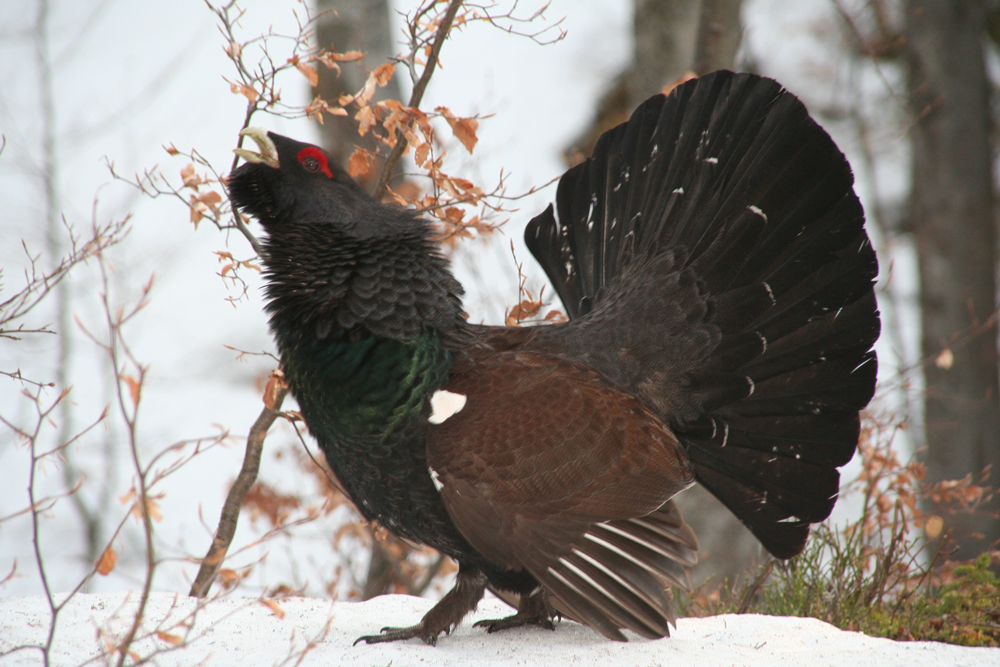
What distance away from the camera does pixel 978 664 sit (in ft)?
9.52

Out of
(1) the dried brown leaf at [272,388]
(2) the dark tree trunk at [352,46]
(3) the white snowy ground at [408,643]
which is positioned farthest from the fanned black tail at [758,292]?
(2) the dark tree trunk at [352,46]

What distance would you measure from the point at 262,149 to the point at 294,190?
22cm

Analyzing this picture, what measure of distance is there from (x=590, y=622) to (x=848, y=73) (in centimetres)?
1273

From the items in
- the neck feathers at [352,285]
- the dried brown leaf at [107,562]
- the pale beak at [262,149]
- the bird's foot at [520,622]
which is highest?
the pale beak at [262,149]

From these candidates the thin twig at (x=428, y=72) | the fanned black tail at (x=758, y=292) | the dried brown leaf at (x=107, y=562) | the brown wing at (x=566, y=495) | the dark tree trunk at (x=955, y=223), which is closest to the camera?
the dried brown leaf at (x=107, y=562)

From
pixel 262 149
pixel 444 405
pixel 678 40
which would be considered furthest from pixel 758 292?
pixel 678 40

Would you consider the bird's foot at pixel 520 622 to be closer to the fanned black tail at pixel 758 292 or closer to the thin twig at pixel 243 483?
the fanned black tail at pixel 758 292

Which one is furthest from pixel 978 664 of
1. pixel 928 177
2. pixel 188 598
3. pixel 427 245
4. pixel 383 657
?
pixel 928 177

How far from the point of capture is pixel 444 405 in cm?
286

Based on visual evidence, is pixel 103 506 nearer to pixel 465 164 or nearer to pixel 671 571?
pixel 465 164

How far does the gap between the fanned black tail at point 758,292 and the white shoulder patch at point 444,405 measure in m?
0.70

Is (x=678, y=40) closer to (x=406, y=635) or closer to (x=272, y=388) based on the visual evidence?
(x=272, y=388)

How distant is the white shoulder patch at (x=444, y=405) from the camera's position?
2.84m

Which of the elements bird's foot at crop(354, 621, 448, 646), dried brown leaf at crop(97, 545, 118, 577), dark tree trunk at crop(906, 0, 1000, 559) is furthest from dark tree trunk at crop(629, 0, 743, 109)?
dried brown leaf at crop(97, 545, 118, 577)
